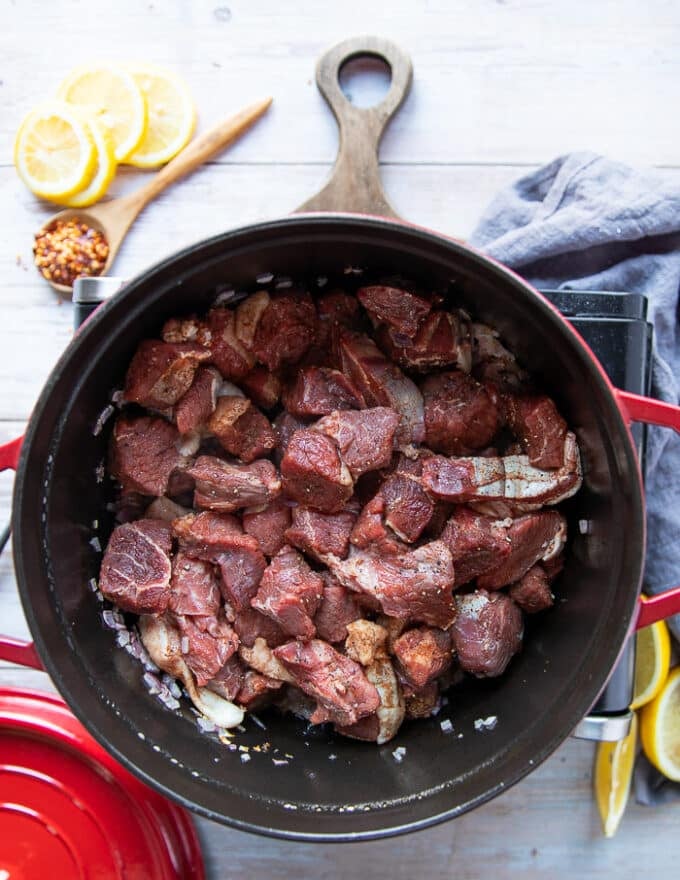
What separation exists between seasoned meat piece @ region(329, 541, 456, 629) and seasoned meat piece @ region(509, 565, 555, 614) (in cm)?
18

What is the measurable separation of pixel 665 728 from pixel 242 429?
144 cm

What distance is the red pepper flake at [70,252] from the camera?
215 cm

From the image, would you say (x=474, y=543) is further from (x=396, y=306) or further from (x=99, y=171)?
(x=99, y=171)

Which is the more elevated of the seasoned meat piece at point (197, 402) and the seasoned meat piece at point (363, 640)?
the seasoned meat piece at point (197, 402)

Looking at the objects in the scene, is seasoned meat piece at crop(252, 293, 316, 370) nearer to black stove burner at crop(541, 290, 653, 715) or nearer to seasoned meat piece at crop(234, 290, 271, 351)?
seasoned meat piece at crop(234, 290, 271, 351)

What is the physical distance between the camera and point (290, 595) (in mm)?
1805

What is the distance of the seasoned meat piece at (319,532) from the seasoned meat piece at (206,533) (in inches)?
5.9

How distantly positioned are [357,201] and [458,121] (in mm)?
395

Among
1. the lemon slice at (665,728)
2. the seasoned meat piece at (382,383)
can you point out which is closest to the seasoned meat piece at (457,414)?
the seasoned meat piece at (382,383)

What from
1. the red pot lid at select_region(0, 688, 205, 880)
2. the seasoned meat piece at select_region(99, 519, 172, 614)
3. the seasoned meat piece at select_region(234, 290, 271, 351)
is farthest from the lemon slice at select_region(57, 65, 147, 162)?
the red pot lid at select_region(0, 688, 205, 880)

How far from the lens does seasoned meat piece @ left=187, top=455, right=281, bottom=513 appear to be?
185cm

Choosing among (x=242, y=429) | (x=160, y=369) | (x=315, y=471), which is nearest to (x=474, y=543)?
(x=315, y=471)

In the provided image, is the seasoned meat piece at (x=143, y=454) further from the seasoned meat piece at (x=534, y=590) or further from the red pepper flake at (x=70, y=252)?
the seasoned meat piece at (x=534, y=590)

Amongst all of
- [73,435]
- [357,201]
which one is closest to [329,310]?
[357,201]
